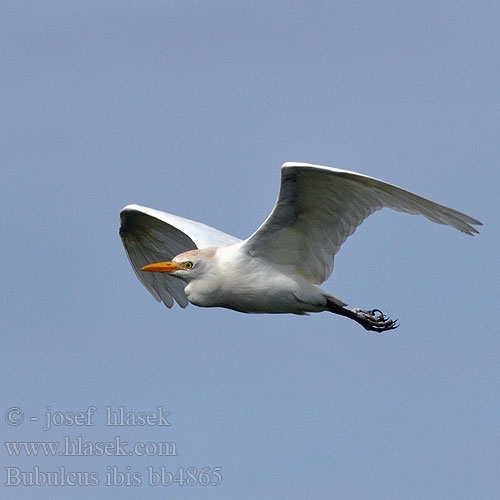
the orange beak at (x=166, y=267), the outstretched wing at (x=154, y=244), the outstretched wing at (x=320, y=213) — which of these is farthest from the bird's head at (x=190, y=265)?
the outstretched wing at (x=154, y=244)

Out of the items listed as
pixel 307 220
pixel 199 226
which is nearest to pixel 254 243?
pixel 307 220

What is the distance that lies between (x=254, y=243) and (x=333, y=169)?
209 centimetres

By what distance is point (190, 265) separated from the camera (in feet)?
56.6

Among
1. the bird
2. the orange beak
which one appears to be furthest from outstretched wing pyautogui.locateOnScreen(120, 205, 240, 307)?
the orange beak

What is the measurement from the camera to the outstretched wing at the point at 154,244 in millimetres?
20719

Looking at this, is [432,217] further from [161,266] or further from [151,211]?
[151,211]

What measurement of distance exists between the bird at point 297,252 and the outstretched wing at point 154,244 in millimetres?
2176

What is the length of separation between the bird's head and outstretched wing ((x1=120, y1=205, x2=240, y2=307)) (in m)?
2.95

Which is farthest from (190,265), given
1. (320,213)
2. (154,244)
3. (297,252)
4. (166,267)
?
(154,244)

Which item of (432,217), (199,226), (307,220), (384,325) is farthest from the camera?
(199,226)

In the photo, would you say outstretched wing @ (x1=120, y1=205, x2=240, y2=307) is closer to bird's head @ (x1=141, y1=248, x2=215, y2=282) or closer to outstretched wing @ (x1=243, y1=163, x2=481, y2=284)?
bird's head @ (x1=141, y1=248, x2=215, y2=282)

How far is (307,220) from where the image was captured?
16672 mm

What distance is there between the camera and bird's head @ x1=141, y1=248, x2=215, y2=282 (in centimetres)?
1719

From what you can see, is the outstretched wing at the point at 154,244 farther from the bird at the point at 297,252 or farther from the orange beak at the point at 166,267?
the orange beak at the point at 166,267
